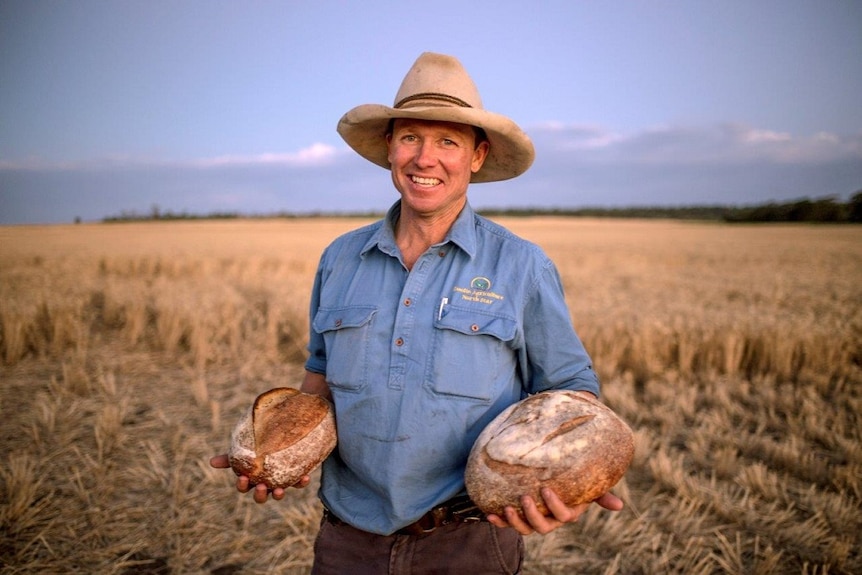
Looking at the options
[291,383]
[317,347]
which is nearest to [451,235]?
[317,347]

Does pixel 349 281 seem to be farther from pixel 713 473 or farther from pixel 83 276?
pixel 83 276

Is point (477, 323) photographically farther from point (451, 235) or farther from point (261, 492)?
point (261, 492)

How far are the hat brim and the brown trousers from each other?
1.59 m

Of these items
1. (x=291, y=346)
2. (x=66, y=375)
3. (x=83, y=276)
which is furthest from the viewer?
(x=83, y=276)

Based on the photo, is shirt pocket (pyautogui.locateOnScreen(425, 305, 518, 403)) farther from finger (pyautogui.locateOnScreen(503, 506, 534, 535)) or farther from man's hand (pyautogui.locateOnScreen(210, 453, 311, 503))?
man's hand (pyautogui.locateOnScreen(210, 453, 311, 503))

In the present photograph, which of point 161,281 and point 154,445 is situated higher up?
point 161,281

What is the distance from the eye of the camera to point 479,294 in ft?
Result: 6.31

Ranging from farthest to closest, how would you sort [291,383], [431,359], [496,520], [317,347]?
[291,383]
[317,347]
[431,359]
[496,520]

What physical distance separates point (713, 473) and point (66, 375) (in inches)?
246

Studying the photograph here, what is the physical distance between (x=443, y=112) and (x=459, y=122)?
0.43 ft

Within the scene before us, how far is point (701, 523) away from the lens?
11.1 feet

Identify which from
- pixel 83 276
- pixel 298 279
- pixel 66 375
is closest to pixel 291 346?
pixel 66 375

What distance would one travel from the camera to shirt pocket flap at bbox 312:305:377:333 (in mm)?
1951

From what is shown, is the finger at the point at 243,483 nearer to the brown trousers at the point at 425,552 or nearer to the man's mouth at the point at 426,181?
the brown trousers at the point at 425,552
